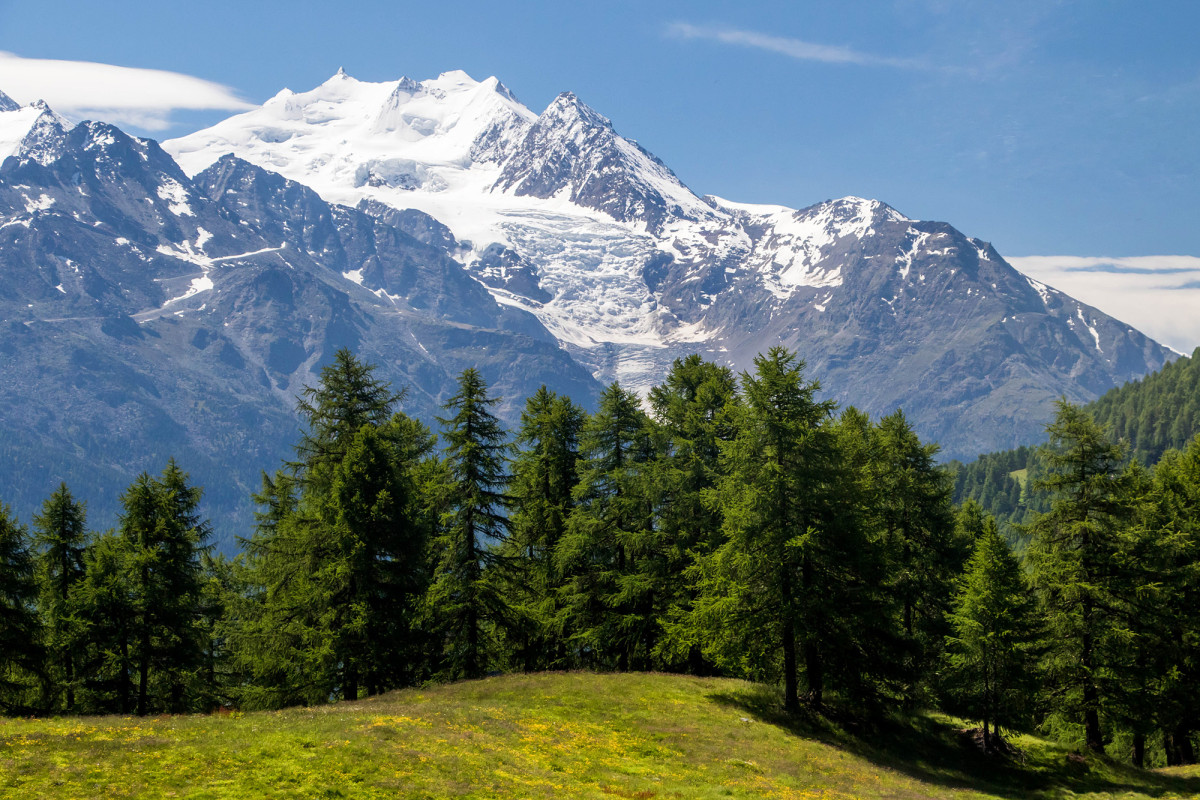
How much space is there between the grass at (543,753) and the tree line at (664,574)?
2253 millimetres

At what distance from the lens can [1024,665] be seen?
122 feet

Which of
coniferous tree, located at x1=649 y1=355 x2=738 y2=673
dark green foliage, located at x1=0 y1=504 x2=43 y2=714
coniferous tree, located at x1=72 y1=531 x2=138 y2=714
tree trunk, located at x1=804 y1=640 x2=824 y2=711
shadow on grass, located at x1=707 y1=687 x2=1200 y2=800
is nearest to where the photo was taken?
shadow on grass, located at x1=707 y1=687 x2=1200 y2=800

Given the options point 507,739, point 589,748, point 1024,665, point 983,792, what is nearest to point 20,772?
point 507,739

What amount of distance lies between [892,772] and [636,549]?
1649 cm

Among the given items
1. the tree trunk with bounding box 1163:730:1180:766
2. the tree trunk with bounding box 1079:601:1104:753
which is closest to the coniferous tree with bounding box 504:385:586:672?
the tree trunk with bounding box 1079:601:1104:753

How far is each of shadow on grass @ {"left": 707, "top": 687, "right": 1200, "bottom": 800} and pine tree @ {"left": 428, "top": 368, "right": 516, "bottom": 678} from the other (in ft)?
40.0

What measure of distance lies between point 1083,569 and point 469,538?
28531mm

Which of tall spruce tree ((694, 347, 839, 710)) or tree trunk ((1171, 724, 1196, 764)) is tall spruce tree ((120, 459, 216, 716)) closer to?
tall spruce tree ((694, 347, 839, 710))

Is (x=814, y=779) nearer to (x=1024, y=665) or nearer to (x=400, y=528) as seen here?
(x=1024, y=665)

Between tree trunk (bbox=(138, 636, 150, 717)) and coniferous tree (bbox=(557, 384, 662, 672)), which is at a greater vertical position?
coniferous tree (bbox=(557, 384, 662, 672))

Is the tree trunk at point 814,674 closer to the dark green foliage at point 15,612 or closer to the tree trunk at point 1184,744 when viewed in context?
the tree trunk at point 1184,744

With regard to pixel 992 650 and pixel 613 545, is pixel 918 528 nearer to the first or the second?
pixel 992 650

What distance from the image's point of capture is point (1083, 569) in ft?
123

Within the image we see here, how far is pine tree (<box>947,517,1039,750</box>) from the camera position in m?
35.2
